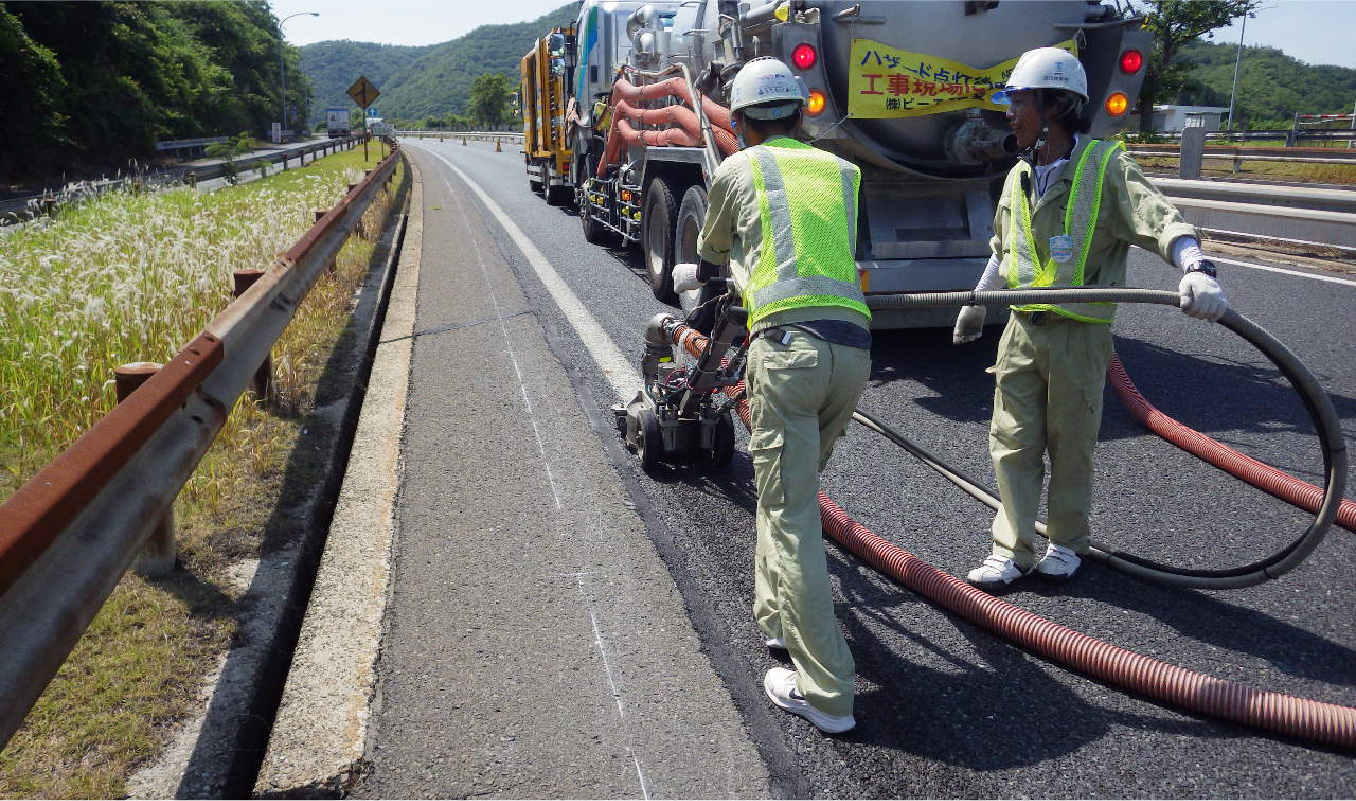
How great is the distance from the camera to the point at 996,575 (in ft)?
11.6

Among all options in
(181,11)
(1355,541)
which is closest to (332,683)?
(1355,541)

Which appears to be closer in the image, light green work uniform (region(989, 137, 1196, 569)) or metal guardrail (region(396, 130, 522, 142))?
light green work uniform (region(989, 137, 1196, 569))

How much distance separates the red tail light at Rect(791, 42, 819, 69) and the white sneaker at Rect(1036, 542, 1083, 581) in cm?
340

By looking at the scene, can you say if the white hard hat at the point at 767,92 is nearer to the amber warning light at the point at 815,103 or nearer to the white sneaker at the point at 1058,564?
the white sneaker at the point at 1058,564

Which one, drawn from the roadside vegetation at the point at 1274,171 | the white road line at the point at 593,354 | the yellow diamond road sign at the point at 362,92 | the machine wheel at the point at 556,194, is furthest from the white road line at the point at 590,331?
the yellow diamond road sign at the point at 362,92

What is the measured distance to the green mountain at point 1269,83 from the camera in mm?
85438

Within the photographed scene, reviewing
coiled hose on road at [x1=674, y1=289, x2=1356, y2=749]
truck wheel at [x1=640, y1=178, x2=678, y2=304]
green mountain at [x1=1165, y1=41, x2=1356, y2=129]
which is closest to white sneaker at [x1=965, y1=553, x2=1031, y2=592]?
coiled hose on road at [x1=674, y1=289, x2=1356, y2=749]

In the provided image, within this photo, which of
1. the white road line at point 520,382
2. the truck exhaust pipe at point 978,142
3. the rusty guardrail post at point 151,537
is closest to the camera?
the rusty guardrail post at point 151,537

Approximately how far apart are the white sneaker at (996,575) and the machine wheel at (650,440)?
1572mm

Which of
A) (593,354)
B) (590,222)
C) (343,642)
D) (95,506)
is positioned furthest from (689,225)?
(95,506)

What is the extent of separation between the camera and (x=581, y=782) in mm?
2424

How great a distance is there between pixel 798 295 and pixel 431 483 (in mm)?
2217

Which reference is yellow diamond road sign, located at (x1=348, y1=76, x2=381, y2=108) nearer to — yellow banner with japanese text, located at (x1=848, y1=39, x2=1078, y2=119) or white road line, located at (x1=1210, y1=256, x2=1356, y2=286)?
white road line, located at (x1=1210, y1=256, x2=1356, y2=286)

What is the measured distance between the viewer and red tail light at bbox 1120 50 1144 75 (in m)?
6.12
